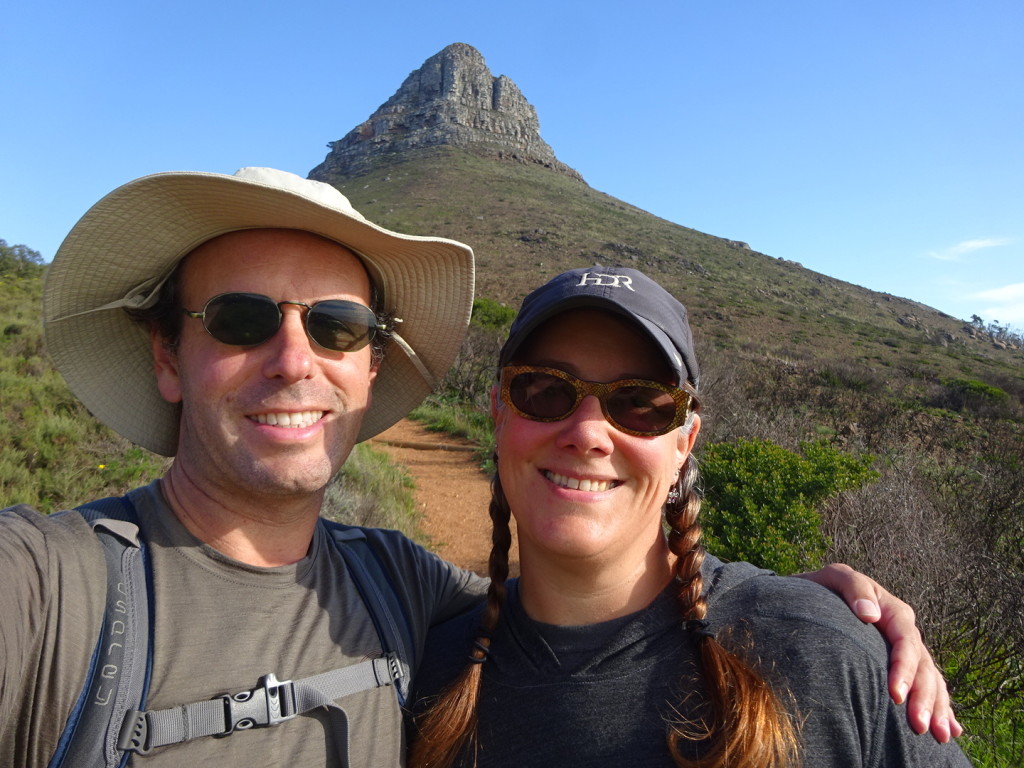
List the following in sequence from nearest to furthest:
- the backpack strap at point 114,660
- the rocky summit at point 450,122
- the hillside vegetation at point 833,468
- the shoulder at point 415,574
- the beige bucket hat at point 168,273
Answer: the backpack strap at point 114,660, the beige bucket hat at point 168,273, the shoulder at point 415,574, the hillside vegetation at point 833,468, the rocky summit at point 450,122

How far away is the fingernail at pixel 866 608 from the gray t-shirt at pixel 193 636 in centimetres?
119

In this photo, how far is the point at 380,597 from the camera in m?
1.69

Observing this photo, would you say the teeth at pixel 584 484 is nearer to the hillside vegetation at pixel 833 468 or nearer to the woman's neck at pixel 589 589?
the woman's neck at pixel 589 589

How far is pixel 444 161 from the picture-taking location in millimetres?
64875

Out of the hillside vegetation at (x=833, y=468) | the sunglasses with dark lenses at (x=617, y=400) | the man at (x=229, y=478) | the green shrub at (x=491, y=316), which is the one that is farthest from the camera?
the green shrub at (x=491, y=316)

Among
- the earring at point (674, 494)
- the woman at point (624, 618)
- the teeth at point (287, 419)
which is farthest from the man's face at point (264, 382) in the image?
the earring at point (674, 494)

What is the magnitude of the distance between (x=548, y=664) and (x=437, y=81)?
3986 inches

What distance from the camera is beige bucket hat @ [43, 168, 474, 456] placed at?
5.68 ft

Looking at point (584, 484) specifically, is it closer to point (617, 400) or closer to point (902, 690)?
point (617, 400)

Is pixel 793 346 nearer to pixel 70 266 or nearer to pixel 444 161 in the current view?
pixel 70 266

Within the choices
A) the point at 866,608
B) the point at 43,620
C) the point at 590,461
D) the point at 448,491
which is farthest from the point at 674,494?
the point at 448,491

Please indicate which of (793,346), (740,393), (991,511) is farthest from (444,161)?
(991,511)

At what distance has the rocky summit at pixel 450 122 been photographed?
74812 mm

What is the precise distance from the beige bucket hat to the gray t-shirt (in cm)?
72
